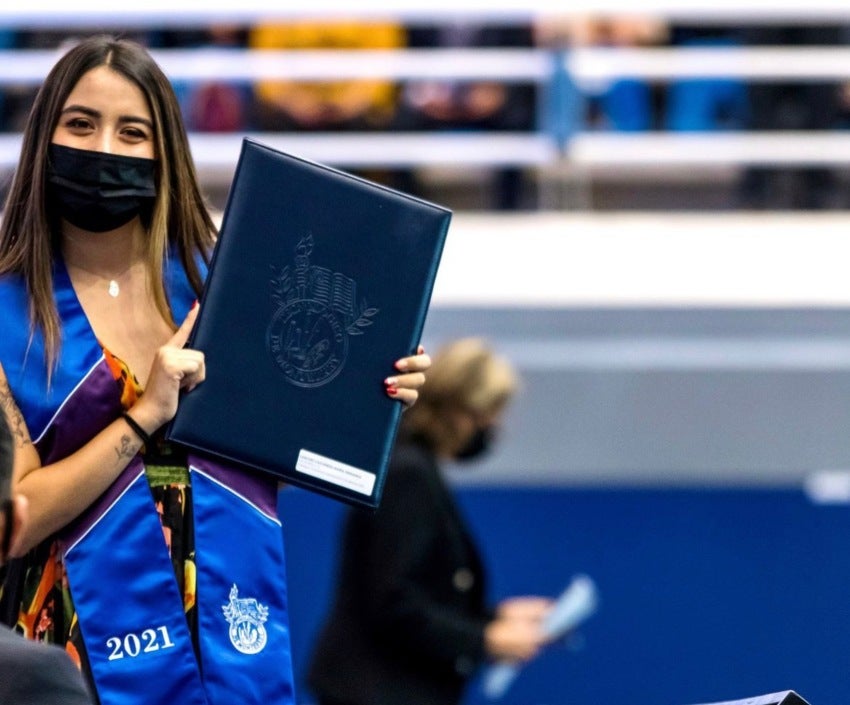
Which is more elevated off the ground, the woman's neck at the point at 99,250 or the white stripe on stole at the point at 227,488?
the woman's neck at the point at 99,250

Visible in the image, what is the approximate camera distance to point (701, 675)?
18.4 feet

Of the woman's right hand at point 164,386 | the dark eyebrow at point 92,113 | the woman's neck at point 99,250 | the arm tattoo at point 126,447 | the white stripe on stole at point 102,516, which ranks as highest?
the dark eyebrow at point 92,113

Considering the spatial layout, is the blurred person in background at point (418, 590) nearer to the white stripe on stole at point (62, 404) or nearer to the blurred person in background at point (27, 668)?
the white stripe on stole at point (62, 404)

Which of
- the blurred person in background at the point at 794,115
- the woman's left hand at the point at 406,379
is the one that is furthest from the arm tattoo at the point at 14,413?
the blurred person in background at the point at 794,115

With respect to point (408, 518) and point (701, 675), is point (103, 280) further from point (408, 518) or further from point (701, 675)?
point (701, 675)

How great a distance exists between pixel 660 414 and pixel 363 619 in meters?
1.75

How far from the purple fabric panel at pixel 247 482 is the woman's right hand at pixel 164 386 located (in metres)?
0.10

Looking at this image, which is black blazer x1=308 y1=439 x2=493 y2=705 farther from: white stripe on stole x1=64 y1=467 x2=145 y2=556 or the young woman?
white stripe on stole x1=64 y1=467 x2=145 y2=556

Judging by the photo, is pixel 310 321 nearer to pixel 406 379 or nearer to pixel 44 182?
pixel 406 379

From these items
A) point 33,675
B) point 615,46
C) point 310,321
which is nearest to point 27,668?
point 33,675

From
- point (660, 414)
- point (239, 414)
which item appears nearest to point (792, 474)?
point (660, 414)

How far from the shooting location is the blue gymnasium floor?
5566 millimetres

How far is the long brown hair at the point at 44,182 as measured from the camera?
2.54 metres

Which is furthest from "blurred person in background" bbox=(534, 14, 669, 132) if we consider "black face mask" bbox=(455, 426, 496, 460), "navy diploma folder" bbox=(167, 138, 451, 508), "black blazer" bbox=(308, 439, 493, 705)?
"navy diploma folder" bbox=(167, 138, 451, 508)
